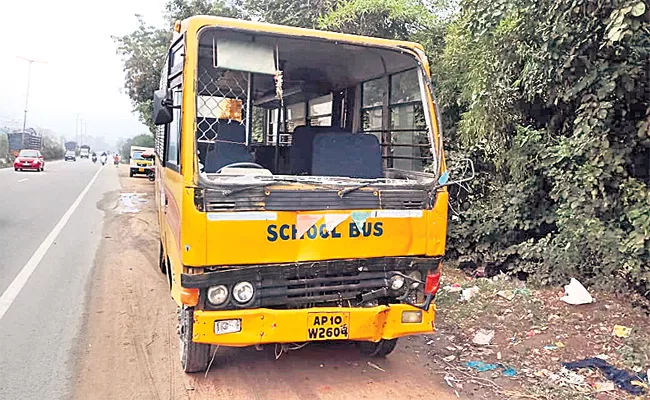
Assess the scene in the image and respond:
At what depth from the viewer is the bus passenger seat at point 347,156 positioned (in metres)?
4.68

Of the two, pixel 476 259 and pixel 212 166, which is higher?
pixel 212 166

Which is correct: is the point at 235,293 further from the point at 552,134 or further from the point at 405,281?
the point at 552,134

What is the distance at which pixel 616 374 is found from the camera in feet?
14.1

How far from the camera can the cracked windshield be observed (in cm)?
378

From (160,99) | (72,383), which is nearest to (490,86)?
(160,99)

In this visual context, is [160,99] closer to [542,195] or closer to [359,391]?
[359,391]

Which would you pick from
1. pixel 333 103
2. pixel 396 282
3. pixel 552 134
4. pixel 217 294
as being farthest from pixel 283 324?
pixel 552 134

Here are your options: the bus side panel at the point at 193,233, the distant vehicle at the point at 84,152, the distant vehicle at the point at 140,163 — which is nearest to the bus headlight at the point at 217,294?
the bus side panel at the point at 193,233

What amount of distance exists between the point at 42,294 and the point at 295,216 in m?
4.02

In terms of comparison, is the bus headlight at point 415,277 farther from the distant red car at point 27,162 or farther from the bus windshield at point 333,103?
the distant red car at point 27,162

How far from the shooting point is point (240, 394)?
3893 millimetres

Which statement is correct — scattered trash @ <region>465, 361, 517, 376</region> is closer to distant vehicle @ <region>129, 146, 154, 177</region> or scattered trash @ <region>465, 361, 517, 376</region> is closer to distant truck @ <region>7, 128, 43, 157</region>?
distant vehicle @ <region>129, 146, 154, 177</region>

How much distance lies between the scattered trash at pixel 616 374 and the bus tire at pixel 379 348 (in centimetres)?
142

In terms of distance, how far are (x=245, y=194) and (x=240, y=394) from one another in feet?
4.71
